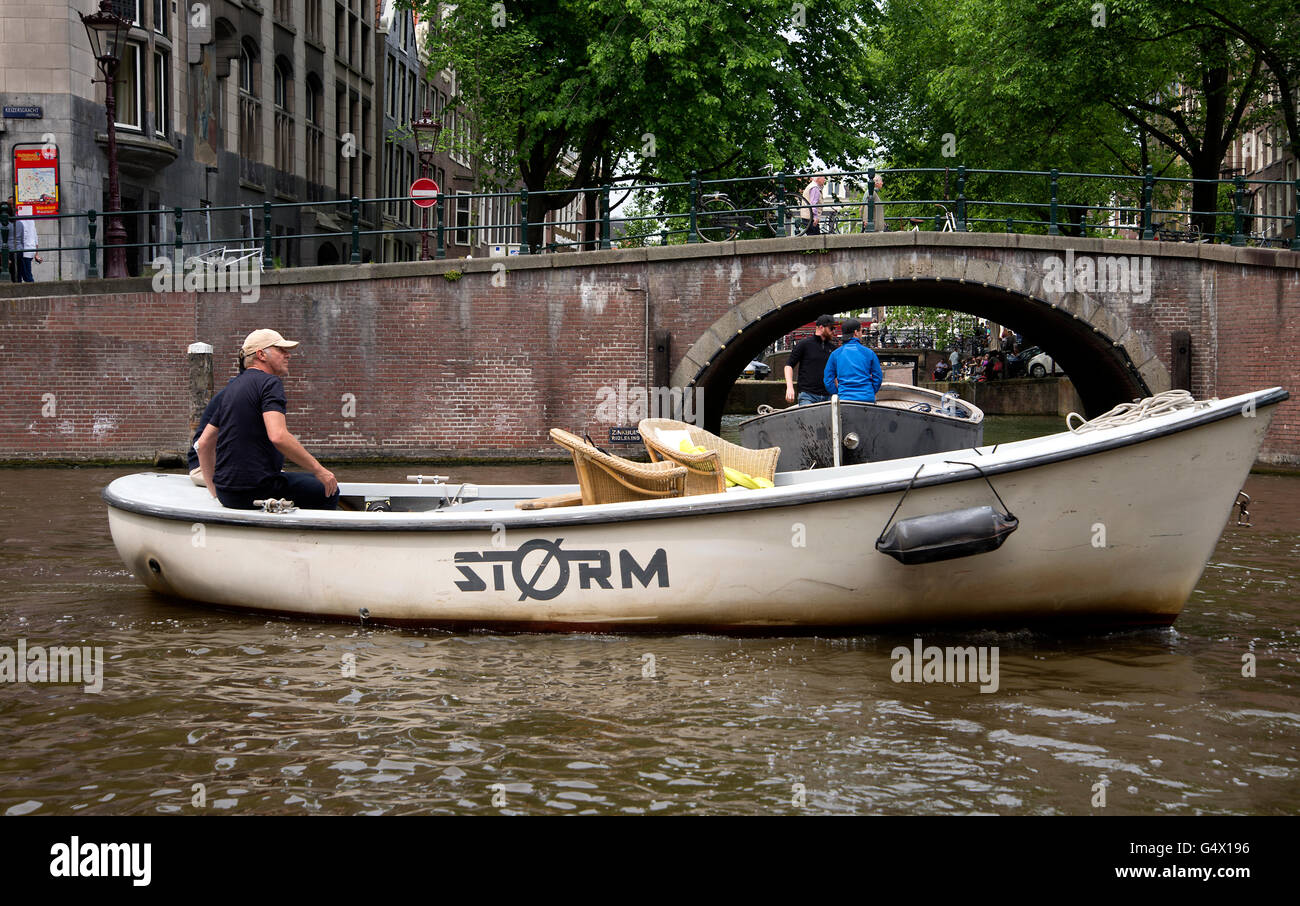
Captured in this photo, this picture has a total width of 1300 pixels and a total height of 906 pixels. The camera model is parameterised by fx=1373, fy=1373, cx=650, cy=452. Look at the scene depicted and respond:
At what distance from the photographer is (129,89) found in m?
23.2

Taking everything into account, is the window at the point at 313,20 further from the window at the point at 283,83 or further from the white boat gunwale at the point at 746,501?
the white boat gunwale at the point at 746,501

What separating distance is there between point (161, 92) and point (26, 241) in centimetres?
459

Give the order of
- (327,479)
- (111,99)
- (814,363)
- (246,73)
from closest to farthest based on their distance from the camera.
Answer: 1. (327,479)
2. (814,363)
3. (111,99)
4. (246,73)

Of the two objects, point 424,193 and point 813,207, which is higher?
point 424,193

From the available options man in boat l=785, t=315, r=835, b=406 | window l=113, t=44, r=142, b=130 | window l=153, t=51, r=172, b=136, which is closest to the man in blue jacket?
man in boat l=785, t=315, r=835, b=406

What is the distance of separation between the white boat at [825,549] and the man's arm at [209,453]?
0.25m

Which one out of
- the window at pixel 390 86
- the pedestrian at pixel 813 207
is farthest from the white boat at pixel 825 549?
the window at pixel 390 86

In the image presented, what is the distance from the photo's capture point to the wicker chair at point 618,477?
7.15m

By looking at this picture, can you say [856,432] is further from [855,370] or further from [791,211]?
[791,211]

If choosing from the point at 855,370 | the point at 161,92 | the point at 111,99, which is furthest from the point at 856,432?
the point at 161,92

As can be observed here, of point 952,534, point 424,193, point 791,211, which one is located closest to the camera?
point 952,534

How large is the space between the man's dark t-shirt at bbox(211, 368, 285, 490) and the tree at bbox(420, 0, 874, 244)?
14.8 meters
